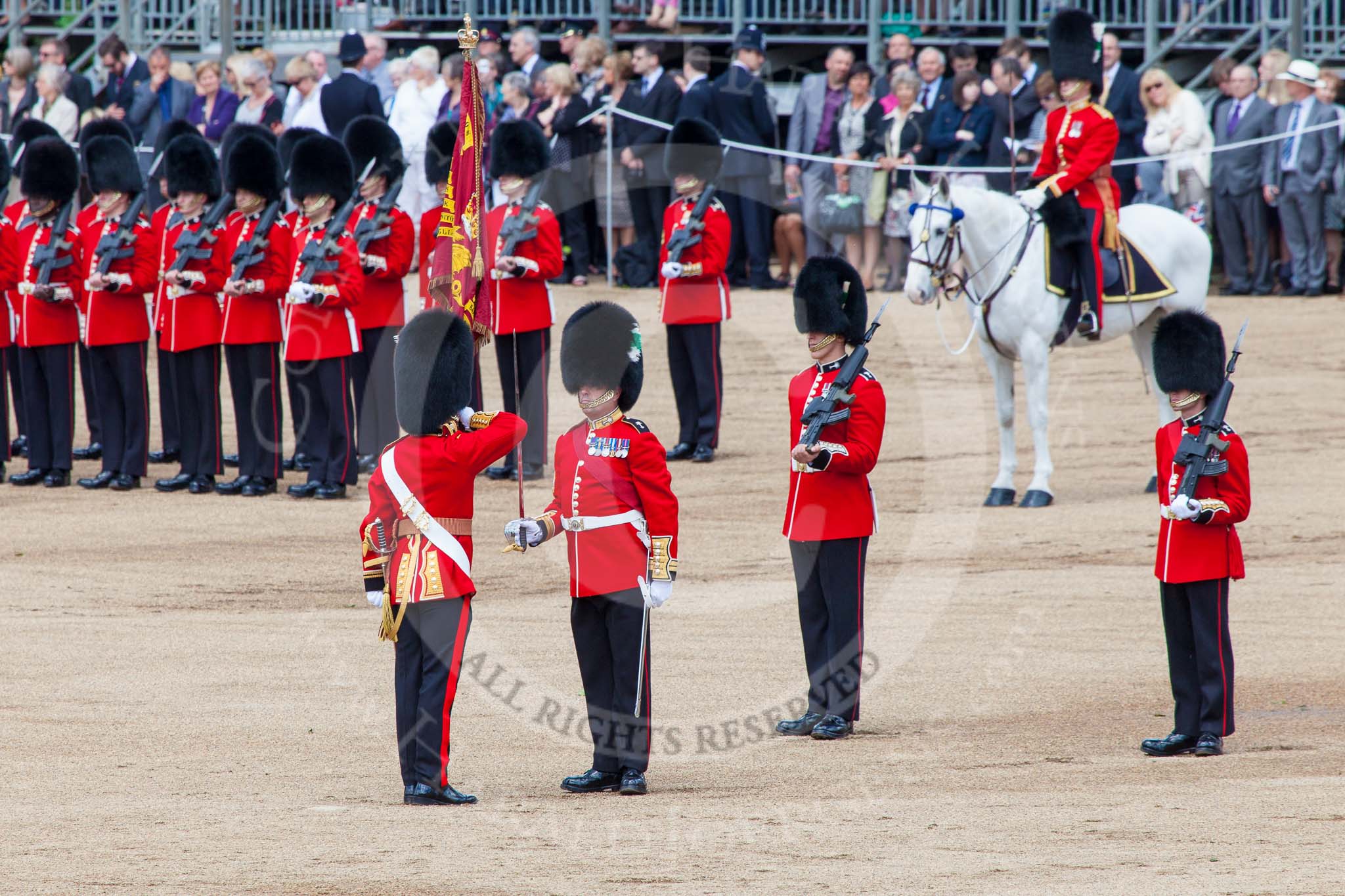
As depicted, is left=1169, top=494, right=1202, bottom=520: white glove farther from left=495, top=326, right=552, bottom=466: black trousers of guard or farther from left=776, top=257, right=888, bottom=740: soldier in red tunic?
left=495, top=326, right=552, bottom=466: black trousers of guard

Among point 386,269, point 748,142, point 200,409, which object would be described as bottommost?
point 200,409

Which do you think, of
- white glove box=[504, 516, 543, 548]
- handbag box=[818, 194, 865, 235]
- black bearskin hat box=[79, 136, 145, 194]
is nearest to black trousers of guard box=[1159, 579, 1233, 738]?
white glove box=[504, 516, 543, 548]

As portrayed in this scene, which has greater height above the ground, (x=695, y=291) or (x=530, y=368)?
(x=695, y=291)

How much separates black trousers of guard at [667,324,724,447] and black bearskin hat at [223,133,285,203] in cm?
245

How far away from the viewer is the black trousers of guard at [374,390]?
10484 mm

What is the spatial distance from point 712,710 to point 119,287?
521 centimetres

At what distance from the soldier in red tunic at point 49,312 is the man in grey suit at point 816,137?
6.20 meters

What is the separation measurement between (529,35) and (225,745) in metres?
11.1

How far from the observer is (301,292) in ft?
Answer: 31.6

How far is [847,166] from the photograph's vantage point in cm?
1470

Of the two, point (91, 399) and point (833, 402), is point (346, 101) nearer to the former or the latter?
point (91, 399)

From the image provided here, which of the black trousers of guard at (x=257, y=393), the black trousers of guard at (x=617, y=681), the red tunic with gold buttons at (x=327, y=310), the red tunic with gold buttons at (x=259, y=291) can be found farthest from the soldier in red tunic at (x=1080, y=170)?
the black trousers of guard at (x=617, y=681)

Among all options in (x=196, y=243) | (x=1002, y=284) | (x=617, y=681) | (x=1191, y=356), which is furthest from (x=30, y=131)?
(x=1191, y=356)

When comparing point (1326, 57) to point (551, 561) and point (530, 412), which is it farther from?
point (551, 561)
